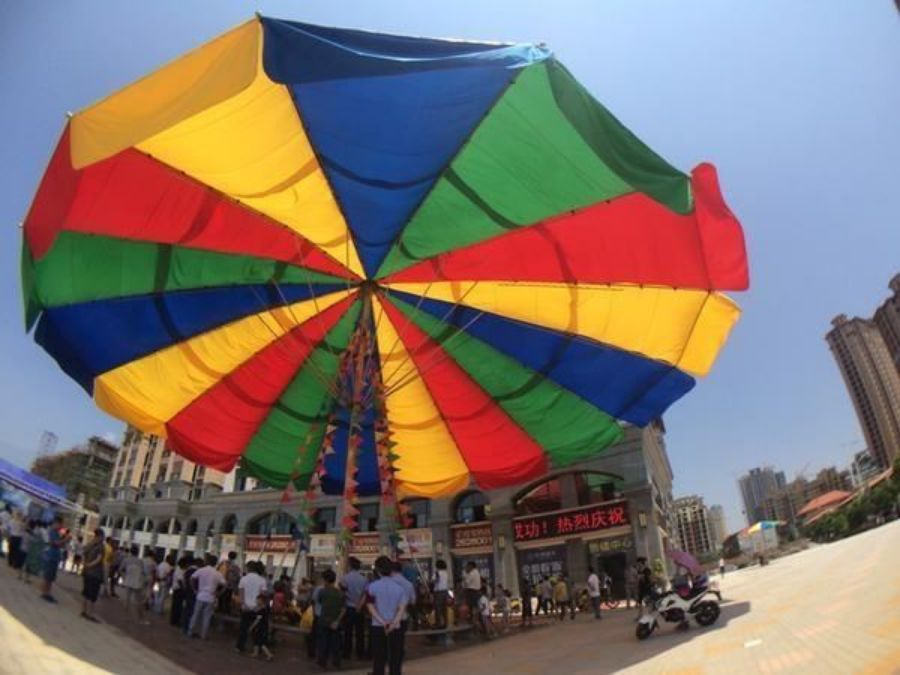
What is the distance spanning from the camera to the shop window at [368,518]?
31891 mm

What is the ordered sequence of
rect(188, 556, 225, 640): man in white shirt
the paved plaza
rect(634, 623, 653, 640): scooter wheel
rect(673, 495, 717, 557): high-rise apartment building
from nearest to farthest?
the paved plaza < rect(188, 556, 225, 640): man in white shirt < rect(634, 623, 653, 640): scooter wheel < rect(673, 495, 717, 557): high-rise apartment building

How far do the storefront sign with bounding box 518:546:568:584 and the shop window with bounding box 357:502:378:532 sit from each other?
10362 mm

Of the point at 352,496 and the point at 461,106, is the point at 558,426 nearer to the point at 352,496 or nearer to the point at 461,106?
the point at 352,496

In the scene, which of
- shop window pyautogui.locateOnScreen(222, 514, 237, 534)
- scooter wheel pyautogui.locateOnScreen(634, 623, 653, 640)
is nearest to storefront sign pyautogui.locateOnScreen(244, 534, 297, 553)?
shop window pyautogui.locateOnScreen(222, 514, 237, 534)

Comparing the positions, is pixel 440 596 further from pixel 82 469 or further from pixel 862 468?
pixel 862 468

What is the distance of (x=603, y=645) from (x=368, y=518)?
2445cm

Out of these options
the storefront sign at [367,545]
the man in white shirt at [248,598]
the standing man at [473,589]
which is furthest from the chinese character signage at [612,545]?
the man in white shirt at [248,598]

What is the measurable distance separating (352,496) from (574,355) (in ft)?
14.7

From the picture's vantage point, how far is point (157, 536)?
44.3 m

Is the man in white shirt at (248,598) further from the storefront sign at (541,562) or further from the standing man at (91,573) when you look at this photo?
the storefront sign at (541,562)

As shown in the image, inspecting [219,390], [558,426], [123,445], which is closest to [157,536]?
[123,445]

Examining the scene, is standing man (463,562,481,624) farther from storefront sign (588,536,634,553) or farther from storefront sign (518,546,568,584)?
storefront sign (518,546,568,584)

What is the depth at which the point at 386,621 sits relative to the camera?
6254mm

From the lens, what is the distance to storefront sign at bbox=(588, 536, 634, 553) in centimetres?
2283
